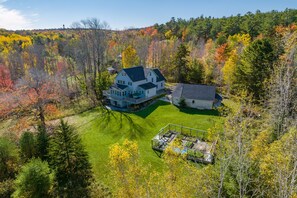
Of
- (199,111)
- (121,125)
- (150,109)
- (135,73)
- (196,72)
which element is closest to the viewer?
(121,125)

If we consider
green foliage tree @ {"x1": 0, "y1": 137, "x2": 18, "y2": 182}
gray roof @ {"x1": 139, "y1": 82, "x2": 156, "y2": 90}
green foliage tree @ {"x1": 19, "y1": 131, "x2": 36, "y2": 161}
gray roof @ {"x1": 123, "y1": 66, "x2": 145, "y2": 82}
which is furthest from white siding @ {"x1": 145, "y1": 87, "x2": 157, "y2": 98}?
green foliage tree @ {"x1": 0, "y1": 137, "x2": 18, "y2": 182}

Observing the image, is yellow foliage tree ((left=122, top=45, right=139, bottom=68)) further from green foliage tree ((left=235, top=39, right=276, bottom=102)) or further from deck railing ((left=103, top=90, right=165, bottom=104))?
green foliage tree ((left=235, top=39, right=276, bottom=102))

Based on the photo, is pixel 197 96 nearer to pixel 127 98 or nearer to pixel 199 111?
pixel 199 111

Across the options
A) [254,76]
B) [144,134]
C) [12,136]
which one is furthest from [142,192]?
[254,76]

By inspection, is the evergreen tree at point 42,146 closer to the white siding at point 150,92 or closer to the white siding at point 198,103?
the white siding at point 150,92

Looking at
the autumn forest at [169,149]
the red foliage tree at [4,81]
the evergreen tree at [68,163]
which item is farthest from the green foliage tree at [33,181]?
the red foliage tree at [4,81]

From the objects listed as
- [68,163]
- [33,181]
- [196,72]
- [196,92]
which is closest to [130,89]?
[196,92]
